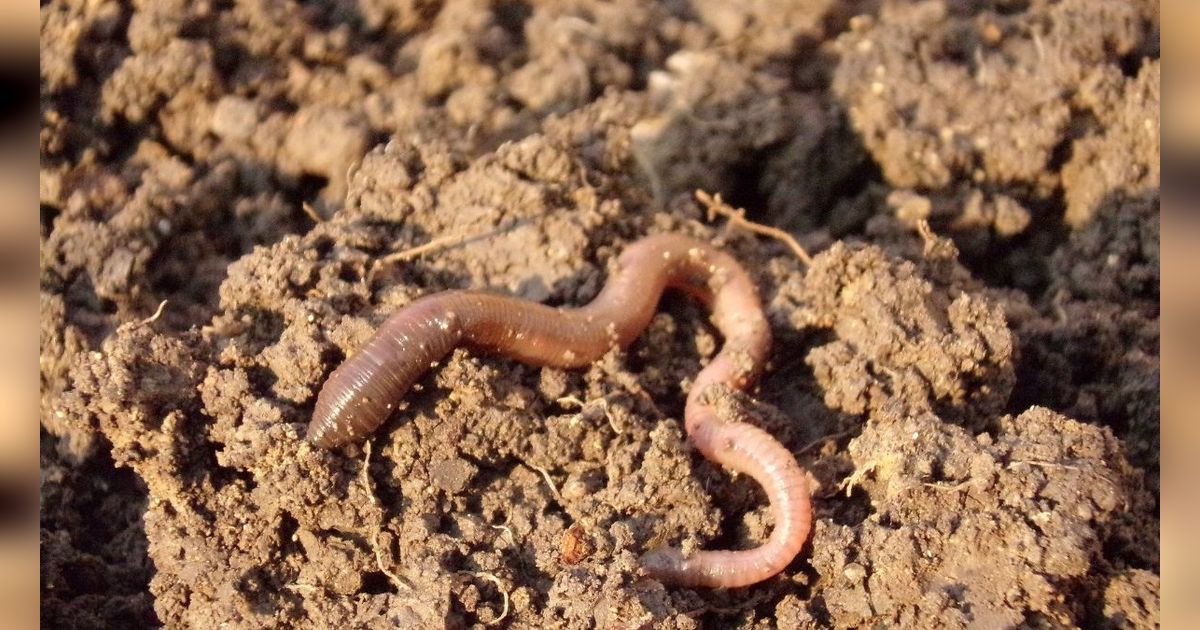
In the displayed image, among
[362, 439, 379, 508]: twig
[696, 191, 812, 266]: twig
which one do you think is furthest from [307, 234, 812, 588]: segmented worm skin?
[696, 191, 812, 266]: twig

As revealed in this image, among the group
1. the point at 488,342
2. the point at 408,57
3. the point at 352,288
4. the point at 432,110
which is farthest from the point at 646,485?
the point at 408,57

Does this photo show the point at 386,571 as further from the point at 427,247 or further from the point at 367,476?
the point at 427,247

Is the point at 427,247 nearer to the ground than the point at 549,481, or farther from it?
farther from it

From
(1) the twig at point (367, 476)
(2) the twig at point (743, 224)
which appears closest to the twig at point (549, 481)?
(1) the twig at point (367, 476)

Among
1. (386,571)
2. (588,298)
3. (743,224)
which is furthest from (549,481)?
(743,224)

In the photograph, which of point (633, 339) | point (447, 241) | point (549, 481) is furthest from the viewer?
point (447, 241)

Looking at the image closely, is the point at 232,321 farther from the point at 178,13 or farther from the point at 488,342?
the point at 178,13

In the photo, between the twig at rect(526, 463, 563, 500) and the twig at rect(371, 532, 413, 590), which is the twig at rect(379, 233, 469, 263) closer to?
the twig at rect(526, 463, 563, 500)
